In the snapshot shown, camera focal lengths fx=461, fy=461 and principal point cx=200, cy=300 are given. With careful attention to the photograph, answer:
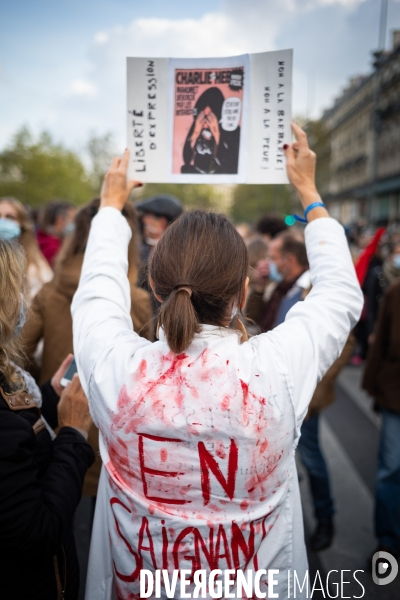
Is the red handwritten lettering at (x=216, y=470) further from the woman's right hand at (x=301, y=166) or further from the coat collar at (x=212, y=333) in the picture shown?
the woman's right hand at (x=301, y=166)

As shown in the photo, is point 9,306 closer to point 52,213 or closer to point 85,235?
point 85,235

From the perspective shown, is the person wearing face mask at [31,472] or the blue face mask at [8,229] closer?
the person wearing face mask at [31,472]

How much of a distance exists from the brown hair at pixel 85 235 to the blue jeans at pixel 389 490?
6.26 ft

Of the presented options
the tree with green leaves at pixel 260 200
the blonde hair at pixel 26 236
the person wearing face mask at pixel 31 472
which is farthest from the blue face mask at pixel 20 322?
the tree with green leaves at pixel 260 200

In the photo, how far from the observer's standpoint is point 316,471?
121 inches

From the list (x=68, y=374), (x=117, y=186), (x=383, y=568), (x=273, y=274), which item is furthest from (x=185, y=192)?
(x=68, y=374)

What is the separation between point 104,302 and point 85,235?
1.12 meters

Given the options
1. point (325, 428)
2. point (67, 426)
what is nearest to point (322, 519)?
point (325, 428)

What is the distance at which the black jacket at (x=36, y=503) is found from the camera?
1158mm

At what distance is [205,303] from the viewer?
1211 millimetres

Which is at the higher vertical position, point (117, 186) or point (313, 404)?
point (117, 186)

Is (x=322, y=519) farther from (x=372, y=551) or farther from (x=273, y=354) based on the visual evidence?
(x=273, y=354)

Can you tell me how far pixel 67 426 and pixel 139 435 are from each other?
43cm

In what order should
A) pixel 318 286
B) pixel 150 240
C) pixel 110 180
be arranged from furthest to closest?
pixel 150 240 → pixel 110 180 → pixel 318 286
